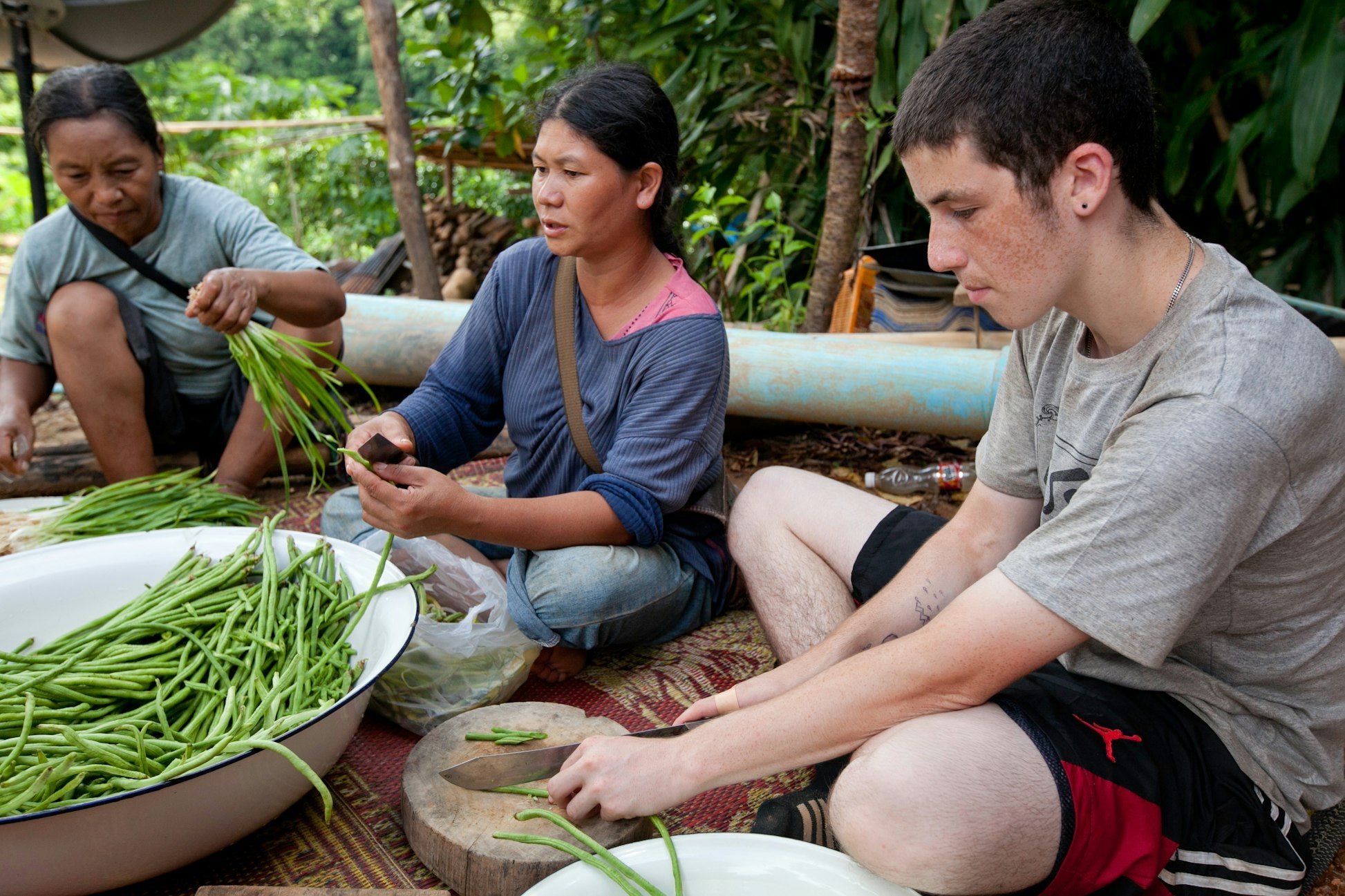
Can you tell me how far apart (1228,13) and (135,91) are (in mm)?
4144

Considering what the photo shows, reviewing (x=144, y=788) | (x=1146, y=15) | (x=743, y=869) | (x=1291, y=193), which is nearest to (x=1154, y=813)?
(x=743, y=869)

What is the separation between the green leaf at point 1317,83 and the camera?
346cm

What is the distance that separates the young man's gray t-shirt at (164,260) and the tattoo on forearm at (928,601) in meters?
2.03

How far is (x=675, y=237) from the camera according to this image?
8.20 feet

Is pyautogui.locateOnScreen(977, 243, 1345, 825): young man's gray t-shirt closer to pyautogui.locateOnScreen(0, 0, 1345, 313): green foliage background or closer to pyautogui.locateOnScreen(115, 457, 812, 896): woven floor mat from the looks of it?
pyautogui.locateOnScreen(115, 457, 812, 896): woven floor mat

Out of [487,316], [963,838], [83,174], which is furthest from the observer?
[83,174]

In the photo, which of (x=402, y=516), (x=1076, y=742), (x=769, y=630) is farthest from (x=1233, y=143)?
(x=402, y=516)

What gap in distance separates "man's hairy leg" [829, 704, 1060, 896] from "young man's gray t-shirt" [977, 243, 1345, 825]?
223 mm

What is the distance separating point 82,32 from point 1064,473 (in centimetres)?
457

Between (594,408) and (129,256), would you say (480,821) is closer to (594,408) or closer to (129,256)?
(594,408)

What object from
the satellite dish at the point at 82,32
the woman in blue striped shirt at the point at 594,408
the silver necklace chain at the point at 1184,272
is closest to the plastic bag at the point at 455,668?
the woman in blue striped shirt at the point at 594,408

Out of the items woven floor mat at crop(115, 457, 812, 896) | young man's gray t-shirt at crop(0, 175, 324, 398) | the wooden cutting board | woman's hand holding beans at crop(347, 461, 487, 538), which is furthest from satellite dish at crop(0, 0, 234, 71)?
the wooden cutting board

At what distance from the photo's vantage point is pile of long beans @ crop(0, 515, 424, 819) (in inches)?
57.8

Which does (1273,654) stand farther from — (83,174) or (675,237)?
(83,174)
